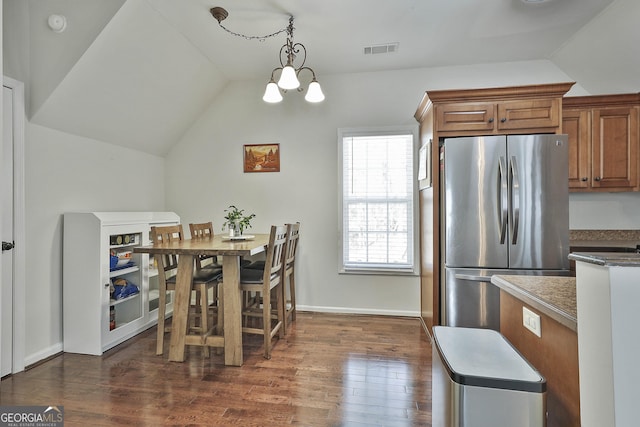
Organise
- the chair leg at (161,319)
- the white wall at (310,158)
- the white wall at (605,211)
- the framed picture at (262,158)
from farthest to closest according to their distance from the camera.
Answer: the framed picture at (262,158)
the white wall at (310,158)
the white wall at (605,211)
the chair leg at (161,319)

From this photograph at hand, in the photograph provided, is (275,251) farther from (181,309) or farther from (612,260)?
(612,260)

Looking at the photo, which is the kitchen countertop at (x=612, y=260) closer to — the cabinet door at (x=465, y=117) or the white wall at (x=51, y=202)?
the cabinet door at (x=465, y=117)

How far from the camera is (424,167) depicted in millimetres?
3078

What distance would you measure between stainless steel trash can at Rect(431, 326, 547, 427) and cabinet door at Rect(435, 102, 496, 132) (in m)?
2.11

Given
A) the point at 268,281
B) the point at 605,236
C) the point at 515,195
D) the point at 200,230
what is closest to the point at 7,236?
the point at 200,230

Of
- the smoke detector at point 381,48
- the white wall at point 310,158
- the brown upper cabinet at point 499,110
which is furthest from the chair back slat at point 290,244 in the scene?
the smoke detector at point 381,48

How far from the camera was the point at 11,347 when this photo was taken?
2.25m

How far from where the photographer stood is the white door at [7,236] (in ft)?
7.23

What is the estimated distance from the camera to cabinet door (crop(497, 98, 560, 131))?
105 inches

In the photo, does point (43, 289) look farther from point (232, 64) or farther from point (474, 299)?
point (474, 299)

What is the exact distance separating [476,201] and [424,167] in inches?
25.9

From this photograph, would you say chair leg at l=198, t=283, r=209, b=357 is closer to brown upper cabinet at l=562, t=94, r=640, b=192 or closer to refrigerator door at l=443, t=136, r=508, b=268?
refrigerator door at l=443, t=136, r=508, b=268

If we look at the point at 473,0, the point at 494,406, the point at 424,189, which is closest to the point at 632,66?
the point at 473,0

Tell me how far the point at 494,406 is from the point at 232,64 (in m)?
3.67
